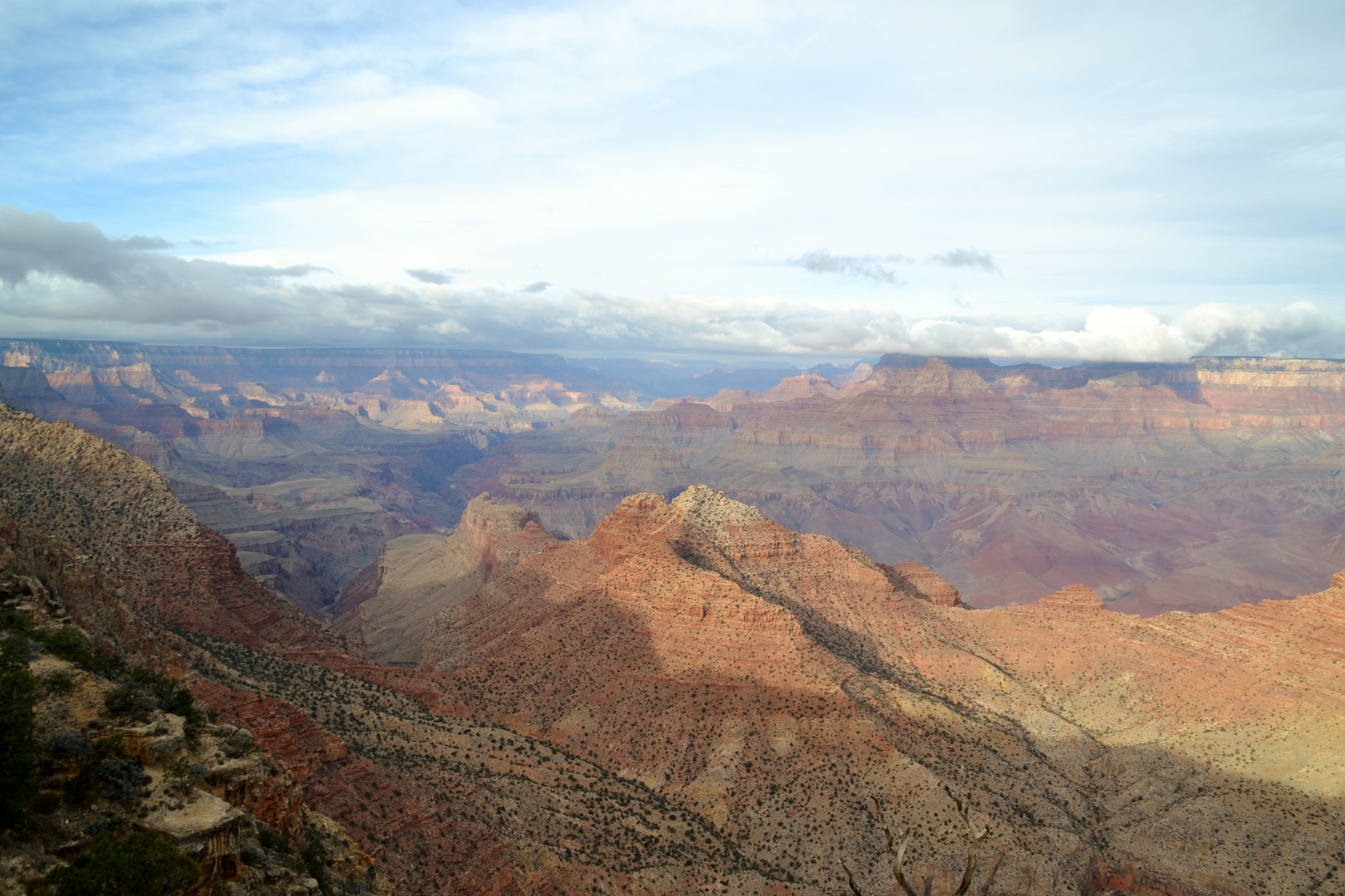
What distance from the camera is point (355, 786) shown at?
129ft

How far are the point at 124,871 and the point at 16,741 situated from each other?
14.1 feet

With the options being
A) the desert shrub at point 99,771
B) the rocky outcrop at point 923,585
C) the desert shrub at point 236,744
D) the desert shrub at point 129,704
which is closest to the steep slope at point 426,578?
the rocky outcrop at point 923,585

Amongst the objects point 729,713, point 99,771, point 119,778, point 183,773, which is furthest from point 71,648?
point 729,713

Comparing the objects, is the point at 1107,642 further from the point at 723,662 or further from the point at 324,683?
the point at 324,683

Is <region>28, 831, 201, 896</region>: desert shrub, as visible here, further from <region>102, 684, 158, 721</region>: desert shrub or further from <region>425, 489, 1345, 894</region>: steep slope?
<region>425, 489, 1345, 894</region>: steep slope

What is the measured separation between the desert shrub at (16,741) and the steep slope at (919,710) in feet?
141

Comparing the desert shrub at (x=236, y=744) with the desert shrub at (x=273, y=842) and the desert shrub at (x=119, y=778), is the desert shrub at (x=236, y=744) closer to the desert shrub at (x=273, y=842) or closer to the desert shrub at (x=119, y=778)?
the desert shrub at (x=273, y=842)

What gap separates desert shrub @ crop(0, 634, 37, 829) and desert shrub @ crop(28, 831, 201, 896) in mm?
1800

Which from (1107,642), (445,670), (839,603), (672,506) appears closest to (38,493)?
(445,670)

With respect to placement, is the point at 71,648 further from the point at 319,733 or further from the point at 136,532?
the point at 136,532

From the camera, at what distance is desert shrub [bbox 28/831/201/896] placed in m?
15.0

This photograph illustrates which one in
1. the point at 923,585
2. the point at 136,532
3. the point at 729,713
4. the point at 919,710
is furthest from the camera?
the point at 923,585

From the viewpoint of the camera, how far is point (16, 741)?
17.0m

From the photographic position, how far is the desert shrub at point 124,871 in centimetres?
1504
